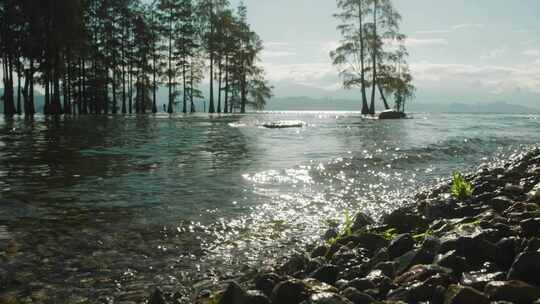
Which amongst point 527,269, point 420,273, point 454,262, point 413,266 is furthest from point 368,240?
point 527,269

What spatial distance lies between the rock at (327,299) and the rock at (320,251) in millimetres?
1902

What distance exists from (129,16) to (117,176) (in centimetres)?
6056

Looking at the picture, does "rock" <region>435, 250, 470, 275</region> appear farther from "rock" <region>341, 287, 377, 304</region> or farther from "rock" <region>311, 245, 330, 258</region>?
"rock" <region>311, 245, 330, 258</region>

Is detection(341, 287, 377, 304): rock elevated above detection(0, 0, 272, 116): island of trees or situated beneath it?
situated beneath

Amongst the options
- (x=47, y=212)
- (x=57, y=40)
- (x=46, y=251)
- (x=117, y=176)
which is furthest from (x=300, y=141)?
(x=57, y=40)

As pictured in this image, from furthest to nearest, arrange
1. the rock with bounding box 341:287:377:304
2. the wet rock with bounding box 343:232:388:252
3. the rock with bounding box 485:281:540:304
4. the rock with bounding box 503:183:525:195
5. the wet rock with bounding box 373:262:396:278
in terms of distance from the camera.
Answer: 1. the rock with bounding box 503:183:525:195
2. the wet rock with bounding box 343:232:388:252
3. the wet rock with bounding box 373:262:396:278
4. the rock with bounding box 341:287:377:304
5. the rock with bounding box 485:281:540:304

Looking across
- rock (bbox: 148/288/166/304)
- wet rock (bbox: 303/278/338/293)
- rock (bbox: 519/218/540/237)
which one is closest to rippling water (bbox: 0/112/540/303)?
rock (bbox: 148/288/166/304)

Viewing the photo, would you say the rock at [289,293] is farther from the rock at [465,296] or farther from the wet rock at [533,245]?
the wet rock at [533,245]

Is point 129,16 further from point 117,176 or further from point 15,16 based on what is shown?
point 117,176

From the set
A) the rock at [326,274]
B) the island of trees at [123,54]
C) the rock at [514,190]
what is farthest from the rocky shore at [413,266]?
the island of trees at [123,54]

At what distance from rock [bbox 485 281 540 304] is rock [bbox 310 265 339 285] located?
1676 millimetres

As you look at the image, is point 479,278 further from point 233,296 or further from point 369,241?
point 233,296

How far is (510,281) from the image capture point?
357 centimetres

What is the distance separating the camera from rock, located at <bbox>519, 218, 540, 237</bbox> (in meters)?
4.77
